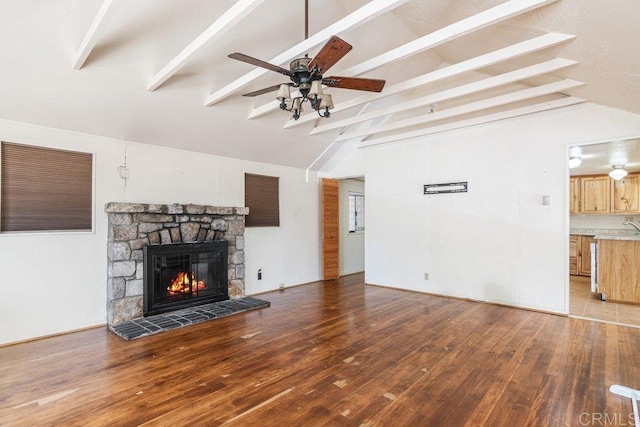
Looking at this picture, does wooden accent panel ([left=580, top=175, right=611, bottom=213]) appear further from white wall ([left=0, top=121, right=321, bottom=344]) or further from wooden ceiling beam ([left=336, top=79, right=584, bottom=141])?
white wall ([left=0, top=121, right=321, bottom=344])

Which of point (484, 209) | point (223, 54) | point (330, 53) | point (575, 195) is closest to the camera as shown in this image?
point (330, 53)

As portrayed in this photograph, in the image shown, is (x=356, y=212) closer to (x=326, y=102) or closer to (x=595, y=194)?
(x=595, y=194)

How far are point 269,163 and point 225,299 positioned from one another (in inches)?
98.9

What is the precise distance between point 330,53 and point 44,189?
11.5 feet

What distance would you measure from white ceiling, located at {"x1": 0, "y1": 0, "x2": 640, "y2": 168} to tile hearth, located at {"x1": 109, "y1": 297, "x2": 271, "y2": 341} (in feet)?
7.63

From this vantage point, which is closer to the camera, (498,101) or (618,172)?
(498,101)

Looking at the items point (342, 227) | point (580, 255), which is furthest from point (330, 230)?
point (580, 255)

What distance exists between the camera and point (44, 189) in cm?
352

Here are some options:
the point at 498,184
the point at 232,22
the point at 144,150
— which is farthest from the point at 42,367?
the point at 498,184

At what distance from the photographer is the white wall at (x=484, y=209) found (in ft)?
14.3

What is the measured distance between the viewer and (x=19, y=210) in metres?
3.37

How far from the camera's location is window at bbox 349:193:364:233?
7.73 meters

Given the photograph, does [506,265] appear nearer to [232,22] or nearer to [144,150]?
[232,22]

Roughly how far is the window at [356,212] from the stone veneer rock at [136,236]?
3.70m
